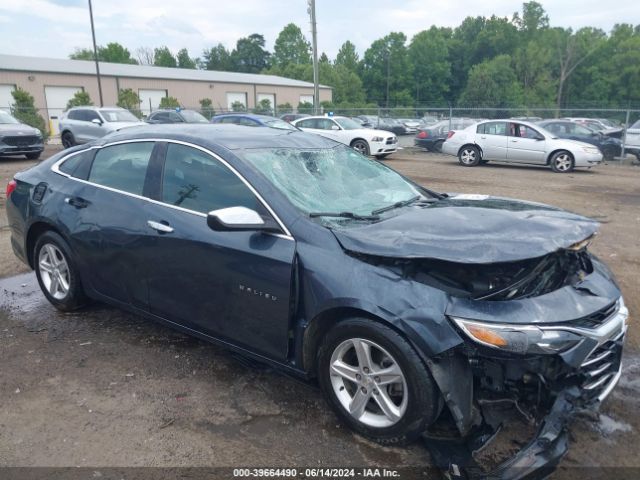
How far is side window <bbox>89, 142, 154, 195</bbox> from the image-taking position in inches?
157

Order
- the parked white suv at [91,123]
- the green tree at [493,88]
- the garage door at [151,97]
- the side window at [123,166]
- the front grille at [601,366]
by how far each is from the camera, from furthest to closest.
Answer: the green tree at [493,88]
the garage door at [151,97]
the parked white suv at [91,123]
the side window at [123,166]
the front grille at [601,366]

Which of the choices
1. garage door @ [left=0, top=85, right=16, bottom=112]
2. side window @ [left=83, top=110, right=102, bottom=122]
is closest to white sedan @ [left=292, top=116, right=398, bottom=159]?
side window @ [left=83, top=110, right=102, bottom=122]

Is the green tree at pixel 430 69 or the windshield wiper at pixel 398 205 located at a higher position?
the green tree at pixel 430 69

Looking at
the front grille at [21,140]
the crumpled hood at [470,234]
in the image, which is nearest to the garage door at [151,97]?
the front grille at [21,140]

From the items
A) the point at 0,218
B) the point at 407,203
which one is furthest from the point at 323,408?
the point at 0,218

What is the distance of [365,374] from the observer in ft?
9.38

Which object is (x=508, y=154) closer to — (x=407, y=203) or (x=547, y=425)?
(x=407, y=203)

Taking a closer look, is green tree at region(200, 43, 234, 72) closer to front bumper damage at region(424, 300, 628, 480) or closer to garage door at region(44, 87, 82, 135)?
garage door at region(44, 87, 82, 135)

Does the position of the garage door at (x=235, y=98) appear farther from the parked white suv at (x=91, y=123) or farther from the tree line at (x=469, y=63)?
the parked white suv at (x=91, y=123)

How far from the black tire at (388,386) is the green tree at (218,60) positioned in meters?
112

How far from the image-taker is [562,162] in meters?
15.5

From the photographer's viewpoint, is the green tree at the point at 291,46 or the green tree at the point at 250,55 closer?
the green tree at the point at 291,46

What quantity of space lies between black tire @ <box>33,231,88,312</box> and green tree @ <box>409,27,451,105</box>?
283 ft

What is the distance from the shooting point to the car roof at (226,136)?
12.2ft
